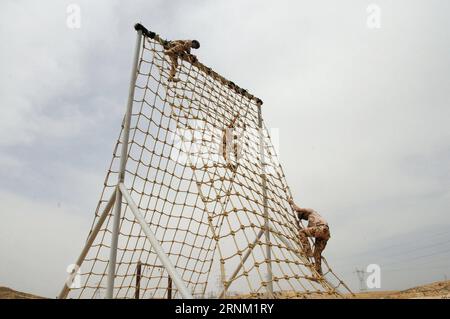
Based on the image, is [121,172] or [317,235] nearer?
[121,172]

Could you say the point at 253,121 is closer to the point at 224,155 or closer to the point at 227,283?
the point at 224,155

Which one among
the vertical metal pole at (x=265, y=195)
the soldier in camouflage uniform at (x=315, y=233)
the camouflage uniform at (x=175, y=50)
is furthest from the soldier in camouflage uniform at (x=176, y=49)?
the soldier in camouflage uniform at (x=315, y=233)

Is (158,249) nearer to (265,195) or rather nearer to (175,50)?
(265,195)

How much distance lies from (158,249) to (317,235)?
7.46 ft

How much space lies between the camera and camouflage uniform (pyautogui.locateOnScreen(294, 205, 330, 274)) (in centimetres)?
383

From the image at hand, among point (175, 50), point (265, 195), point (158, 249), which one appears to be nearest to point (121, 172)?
point (158, 249)

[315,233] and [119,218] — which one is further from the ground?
[119,218]

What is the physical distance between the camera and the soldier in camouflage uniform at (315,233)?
3.85 metres

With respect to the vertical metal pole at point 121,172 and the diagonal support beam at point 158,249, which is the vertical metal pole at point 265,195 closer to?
the diagonal support beam at point 158,249

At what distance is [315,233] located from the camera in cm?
393

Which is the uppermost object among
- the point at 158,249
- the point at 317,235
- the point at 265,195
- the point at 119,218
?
the point at 265,195

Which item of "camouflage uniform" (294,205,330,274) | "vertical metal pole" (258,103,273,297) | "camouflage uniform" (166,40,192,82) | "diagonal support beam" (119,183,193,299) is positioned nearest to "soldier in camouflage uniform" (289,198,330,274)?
"camouflage uniform" (294,205,330,274)
